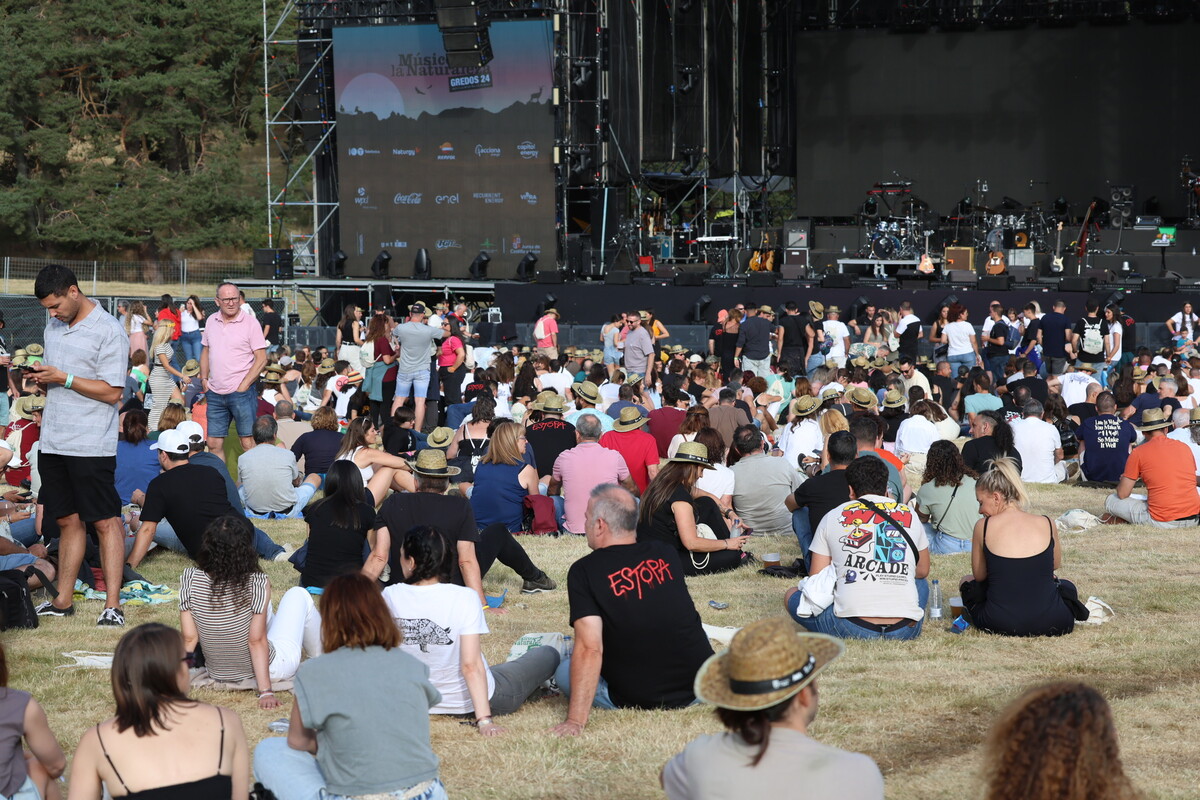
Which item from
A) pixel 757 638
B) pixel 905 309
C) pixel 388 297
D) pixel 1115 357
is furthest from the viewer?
pixel 388 297

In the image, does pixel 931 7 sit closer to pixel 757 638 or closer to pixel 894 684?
pixel 894 684

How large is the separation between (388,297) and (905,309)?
388 inches

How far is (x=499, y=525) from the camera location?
7.54 metres

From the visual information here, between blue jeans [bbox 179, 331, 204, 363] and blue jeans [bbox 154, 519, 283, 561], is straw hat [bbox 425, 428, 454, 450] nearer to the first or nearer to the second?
blue jeans [bbox 154, 519, 283, 561]

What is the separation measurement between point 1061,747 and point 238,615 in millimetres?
3672

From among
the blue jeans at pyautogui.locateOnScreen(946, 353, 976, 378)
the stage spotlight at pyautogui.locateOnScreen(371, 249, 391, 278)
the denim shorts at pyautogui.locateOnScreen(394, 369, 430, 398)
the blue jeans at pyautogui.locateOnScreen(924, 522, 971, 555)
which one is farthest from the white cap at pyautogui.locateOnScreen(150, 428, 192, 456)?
the stage spotlight at pyautogui.locateOnScreen(371, 249, 391, 278)

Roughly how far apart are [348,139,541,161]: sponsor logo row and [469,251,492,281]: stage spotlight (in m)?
1.66

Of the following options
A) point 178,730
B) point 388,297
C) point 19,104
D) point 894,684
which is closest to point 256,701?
point 178,730

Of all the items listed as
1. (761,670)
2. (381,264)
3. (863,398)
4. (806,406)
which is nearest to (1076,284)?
(863,398)

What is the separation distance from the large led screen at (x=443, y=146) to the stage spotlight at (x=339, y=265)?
33cm

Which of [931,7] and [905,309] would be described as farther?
[931,7]

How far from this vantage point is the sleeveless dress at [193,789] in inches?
137

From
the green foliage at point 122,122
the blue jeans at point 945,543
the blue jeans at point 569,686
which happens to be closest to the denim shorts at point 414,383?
the blue jeans at point 945,543

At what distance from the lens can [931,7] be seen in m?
27.0
